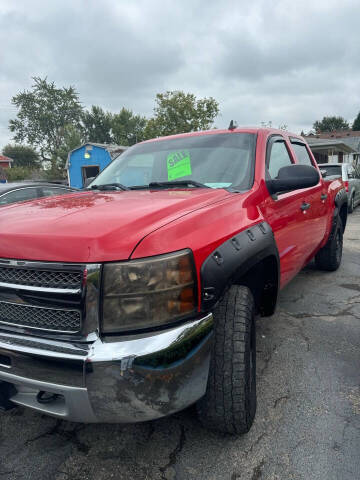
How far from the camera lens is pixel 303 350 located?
2.72m

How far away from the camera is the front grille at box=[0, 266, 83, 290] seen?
4.45ft

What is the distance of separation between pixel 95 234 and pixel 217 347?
2.65 ft

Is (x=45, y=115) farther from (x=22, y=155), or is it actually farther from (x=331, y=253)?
(x=331, y=253)

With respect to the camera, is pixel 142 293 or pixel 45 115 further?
pixel 45 115

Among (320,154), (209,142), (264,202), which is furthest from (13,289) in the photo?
(320,154)

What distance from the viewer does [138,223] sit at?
1.47 m

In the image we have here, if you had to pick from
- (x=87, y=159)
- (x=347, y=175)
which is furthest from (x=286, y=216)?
(x=87, y=159)

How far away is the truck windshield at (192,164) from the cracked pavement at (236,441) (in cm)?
138

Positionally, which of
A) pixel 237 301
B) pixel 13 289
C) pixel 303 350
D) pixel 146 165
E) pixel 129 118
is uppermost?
pixel 129 118

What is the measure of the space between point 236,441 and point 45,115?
65191mm

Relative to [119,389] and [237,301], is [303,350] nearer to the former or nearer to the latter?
[237,301]

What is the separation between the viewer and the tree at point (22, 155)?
2344 inches

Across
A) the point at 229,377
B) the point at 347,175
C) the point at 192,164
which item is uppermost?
the point at 192,164

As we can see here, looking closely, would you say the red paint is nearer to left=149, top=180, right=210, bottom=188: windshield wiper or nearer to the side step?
left=149, top=180, right=210, bottom=188: windshield wiper
